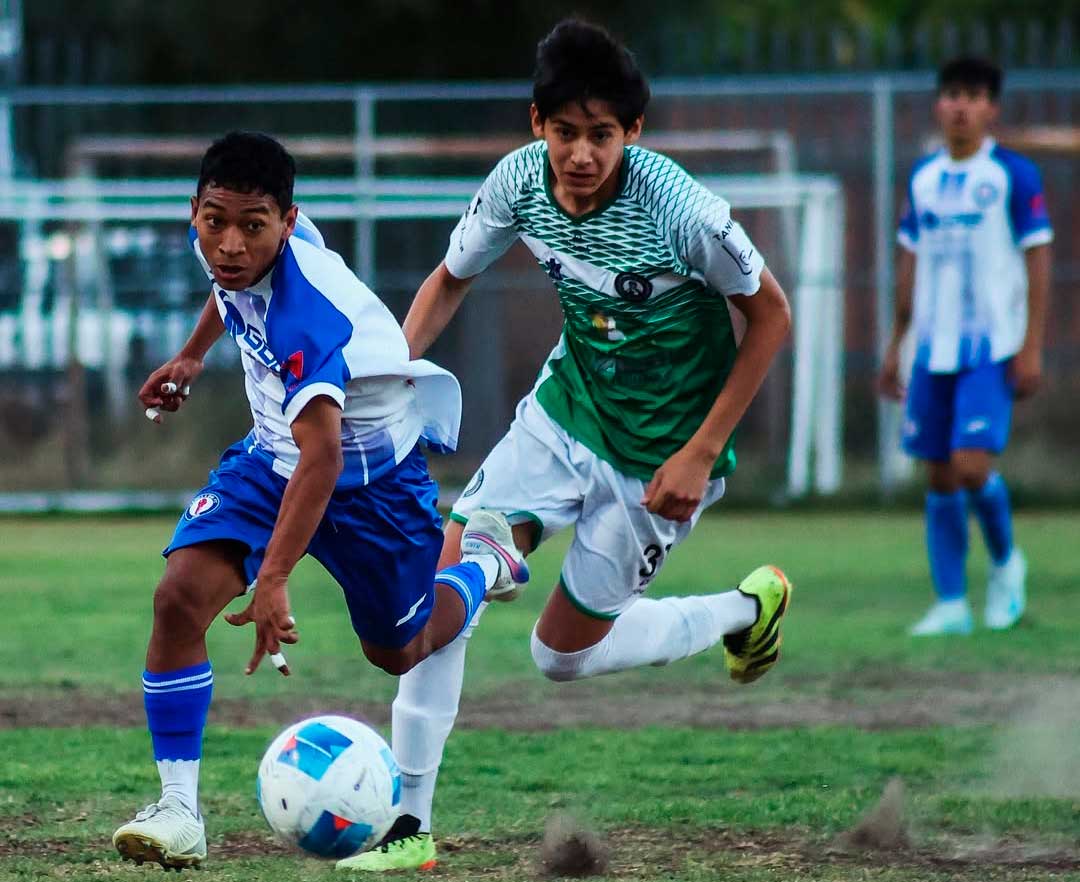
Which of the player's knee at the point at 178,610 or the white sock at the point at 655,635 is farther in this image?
the white sock at the point at 655,635

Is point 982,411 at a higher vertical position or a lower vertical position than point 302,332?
lower

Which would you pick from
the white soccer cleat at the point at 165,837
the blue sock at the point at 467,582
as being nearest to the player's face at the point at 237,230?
the blue sock at the point at 467,582

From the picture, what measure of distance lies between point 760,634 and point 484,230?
1.47 metres

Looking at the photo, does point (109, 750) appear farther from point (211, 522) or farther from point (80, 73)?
point (80, 73)

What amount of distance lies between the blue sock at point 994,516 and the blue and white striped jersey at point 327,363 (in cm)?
429

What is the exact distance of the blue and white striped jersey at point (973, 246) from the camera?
842 cm

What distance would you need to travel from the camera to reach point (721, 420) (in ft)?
15.5

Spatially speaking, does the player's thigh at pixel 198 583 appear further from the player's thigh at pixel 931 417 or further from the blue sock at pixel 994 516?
the blue sock at pixel 994 516

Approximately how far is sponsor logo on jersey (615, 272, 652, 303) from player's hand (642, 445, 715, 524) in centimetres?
47

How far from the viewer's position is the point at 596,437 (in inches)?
203

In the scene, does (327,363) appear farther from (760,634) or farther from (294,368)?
(760,634)

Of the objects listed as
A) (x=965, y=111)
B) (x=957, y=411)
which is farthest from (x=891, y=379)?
(x=965, y=111)

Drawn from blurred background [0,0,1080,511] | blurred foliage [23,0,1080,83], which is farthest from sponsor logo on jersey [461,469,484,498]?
blurred foliage [23,0,1080,83]

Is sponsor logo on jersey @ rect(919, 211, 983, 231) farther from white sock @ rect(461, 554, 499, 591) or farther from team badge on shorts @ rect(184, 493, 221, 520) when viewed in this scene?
team badge on shorts @ rect(184, 493, 221, 520)
